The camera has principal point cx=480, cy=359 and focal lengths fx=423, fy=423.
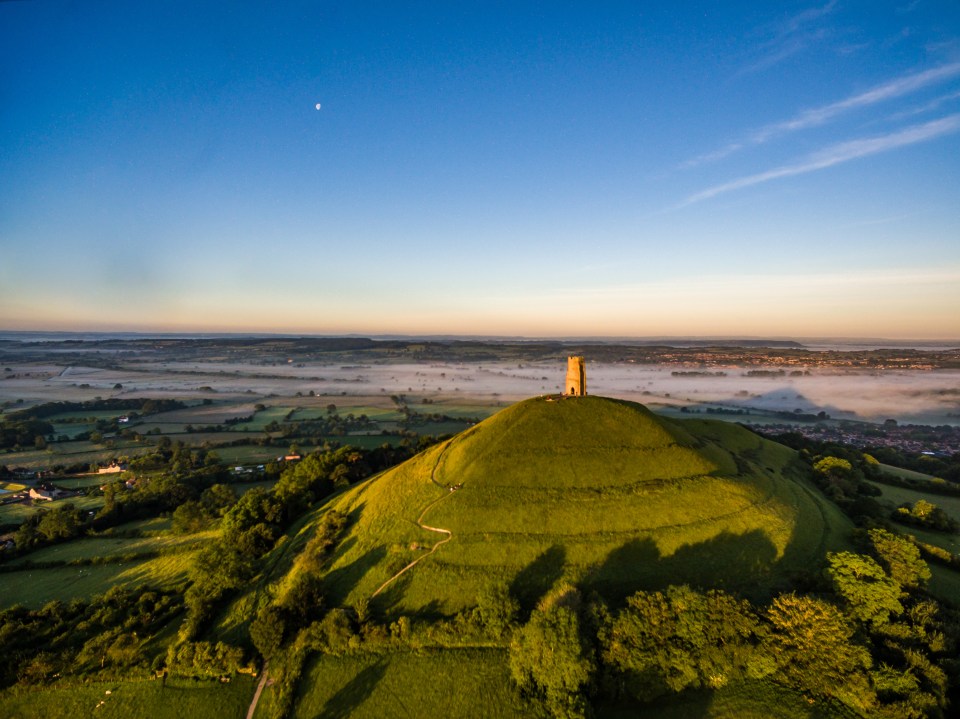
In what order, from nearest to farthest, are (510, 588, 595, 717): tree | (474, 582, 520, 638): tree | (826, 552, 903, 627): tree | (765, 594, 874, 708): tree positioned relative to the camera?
(510, 588, 595, 717): tree < (765, 594, 874, 708): tree < (826, 552, 903, 627): tree < (474, 582, 520, 638): tree

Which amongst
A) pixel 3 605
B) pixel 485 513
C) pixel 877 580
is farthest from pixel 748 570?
pixel 3 605

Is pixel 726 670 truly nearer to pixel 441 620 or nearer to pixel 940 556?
pixel 441 620

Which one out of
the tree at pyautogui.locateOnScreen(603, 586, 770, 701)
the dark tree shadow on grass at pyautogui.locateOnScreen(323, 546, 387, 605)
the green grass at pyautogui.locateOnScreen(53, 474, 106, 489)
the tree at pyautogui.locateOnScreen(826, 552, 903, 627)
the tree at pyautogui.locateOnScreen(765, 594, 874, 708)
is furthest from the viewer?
the green grass at pyautogui.locateOnScreen(53, 474, 106, 489)

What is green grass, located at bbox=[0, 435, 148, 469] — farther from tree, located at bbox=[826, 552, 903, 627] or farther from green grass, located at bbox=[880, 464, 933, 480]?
green grass, located at bbox=[880, 464, 933, 480]

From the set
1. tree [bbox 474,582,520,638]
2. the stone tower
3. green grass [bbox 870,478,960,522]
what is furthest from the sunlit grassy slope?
green grass [bbox 870,478,960,522]

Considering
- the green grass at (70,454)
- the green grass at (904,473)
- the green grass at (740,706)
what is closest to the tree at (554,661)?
the green grass at (740,706)

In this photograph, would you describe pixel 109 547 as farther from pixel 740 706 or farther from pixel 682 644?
pixel 740 706

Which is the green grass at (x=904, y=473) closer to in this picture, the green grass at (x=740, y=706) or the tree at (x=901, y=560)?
the tree at (x=901, y=560)
